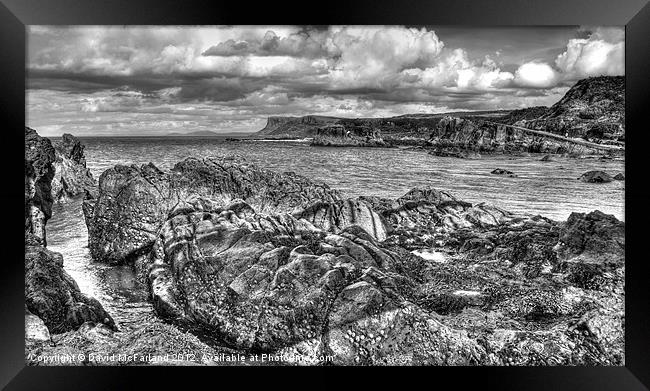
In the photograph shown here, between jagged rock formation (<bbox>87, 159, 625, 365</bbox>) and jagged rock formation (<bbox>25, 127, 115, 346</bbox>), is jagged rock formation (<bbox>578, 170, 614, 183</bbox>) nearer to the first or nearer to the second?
jagged rock formation (<bbox>87, 159, 625, 365</bbox>)

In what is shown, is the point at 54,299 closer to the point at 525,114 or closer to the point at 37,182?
the point at 37,182

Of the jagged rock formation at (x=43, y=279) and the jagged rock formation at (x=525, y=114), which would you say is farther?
the jagged rock formation at (x=525, y=114)

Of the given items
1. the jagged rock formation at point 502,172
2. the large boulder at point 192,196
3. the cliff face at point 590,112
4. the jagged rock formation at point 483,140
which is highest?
the cliff face at point 590,112

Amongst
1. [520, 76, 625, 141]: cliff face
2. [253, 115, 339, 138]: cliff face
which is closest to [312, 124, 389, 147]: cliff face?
[253, 115, 339, 138]: cliff face
